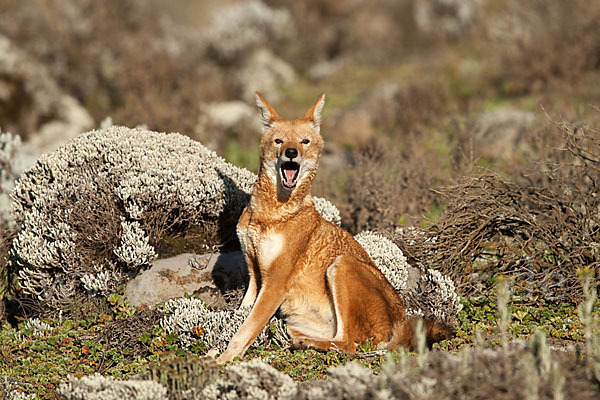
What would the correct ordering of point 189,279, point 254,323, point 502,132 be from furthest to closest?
1. point 502,132
2. point 189,279
3. point 254,323

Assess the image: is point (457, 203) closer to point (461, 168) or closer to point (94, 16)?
point (461, 168)

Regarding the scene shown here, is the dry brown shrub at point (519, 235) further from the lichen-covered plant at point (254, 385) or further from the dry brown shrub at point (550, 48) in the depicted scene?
the dry brown shrub at point (550, 48)

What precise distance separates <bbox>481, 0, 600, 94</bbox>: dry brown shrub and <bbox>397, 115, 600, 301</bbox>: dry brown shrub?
886 cm

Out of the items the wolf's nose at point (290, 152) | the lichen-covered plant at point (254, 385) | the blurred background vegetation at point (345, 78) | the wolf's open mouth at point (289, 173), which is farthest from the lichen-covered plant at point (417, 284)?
the lichen-covered plant at point (254, 385)

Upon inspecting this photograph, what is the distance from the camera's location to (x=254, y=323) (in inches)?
216

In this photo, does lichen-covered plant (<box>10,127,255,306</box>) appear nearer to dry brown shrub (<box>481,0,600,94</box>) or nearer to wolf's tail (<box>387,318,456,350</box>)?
wolf's tail (<box>387,318,456,350</box>)

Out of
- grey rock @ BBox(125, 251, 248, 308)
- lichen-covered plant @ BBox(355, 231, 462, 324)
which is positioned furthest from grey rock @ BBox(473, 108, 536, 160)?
grey rock @ BBox(125, 251, 248, 308)

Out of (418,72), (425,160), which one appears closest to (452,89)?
(418,72)

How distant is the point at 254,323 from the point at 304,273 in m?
0.70

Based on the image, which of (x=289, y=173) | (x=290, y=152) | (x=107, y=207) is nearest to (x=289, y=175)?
(x=289, y=173)

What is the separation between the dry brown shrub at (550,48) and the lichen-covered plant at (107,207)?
35.4 feet

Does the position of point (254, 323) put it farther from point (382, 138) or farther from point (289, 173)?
point (382, 138)

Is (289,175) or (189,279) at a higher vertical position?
(289,175)

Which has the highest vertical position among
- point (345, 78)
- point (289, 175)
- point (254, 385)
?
point (345, 78)
